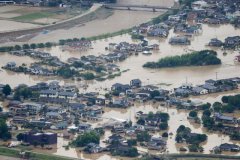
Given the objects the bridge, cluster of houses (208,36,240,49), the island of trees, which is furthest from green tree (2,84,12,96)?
the bridge

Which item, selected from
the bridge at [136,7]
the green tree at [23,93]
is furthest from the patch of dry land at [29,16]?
the green tree at [23,93]

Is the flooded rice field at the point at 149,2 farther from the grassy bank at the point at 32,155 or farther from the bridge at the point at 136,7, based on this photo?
the grassy bank at the point at 32,155

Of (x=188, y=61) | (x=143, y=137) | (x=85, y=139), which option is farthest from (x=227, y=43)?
(x=85, y=139)

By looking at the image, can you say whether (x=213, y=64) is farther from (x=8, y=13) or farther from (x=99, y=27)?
(x=8, y=13)

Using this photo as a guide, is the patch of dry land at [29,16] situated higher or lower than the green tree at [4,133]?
higher

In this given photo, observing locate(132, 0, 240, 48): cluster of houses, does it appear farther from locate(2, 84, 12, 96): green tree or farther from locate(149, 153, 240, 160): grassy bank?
locate(149, 153, 240, 160): grassy bank
